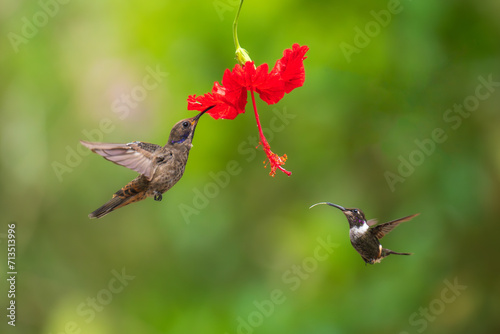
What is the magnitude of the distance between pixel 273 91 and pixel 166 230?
165 cm

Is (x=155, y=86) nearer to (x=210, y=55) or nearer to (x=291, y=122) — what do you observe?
(x=210, y=55)

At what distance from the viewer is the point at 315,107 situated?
2.44 meters
